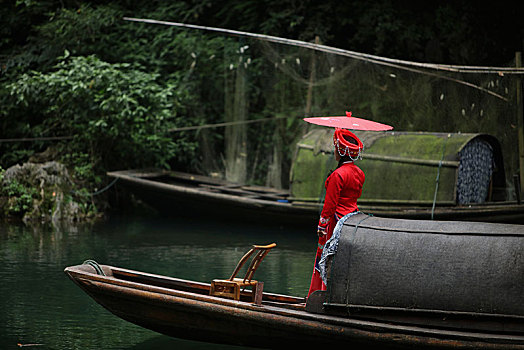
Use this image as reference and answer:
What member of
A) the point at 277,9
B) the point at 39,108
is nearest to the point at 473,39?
the point at 277,9

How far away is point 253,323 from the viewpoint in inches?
196

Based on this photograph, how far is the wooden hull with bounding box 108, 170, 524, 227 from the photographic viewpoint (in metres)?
9.97

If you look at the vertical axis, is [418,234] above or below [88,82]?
below

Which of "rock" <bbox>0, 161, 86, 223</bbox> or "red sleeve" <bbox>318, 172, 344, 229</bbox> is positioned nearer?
"red sleeve" <bbox>318, 172, 344, 229</bbox>

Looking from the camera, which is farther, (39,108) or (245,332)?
(39,108)

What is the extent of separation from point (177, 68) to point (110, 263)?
302 inches

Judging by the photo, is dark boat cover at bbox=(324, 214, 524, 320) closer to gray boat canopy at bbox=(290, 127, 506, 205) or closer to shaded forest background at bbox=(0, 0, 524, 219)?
gray boat canopy at bbox=(290, 127, 506, 205)

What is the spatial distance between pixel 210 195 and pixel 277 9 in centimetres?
546

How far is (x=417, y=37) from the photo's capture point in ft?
48.8

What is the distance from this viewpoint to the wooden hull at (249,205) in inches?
392

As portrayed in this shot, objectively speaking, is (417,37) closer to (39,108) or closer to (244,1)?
(244,1)

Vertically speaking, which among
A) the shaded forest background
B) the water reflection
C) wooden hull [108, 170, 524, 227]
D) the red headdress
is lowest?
the water reflection

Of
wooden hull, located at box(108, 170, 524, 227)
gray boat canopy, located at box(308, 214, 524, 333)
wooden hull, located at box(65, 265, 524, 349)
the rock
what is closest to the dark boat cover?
gray boat canopy, located at box(308, 214, 524, 333)

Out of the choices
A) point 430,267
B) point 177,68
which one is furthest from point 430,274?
point 177,68
